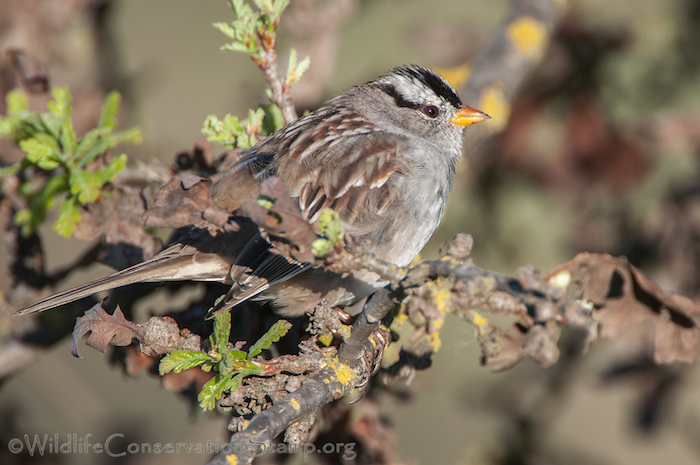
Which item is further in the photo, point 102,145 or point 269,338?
point 102,145

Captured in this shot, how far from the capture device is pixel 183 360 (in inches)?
47.7

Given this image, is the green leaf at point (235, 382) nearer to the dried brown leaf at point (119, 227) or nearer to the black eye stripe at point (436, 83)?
the dried brown leaf at point (119, 227)

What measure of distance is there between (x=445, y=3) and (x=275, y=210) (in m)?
3.29

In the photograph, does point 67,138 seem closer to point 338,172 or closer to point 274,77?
point 274,77

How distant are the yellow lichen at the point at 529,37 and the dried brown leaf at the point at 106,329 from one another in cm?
204

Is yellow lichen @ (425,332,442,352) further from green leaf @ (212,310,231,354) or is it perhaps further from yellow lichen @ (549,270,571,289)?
green leaf @ (212,310,231,354)

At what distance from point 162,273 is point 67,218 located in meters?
0.34

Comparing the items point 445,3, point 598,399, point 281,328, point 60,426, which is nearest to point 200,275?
point 281,328

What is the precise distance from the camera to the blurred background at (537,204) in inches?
103

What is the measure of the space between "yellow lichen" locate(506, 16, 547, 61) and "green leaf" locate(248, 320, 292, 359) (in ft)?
6.10

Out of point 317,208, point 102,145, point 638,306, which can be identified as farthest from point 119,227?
point 638,306

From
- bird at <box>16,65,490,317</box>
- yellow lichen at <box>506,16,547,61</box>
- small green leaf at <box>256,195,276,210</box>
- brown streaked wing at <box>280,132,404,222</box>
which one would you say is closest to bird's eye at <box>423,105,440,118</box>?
bird at <box>16,65,490,317</box>

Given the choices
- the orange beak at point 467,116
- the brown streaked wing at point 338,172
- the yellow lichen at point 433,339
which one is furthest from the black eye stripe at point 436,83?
the yellow lichen at point 433,339

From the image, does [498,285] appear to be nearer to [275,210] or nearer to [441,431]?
[275,210]
